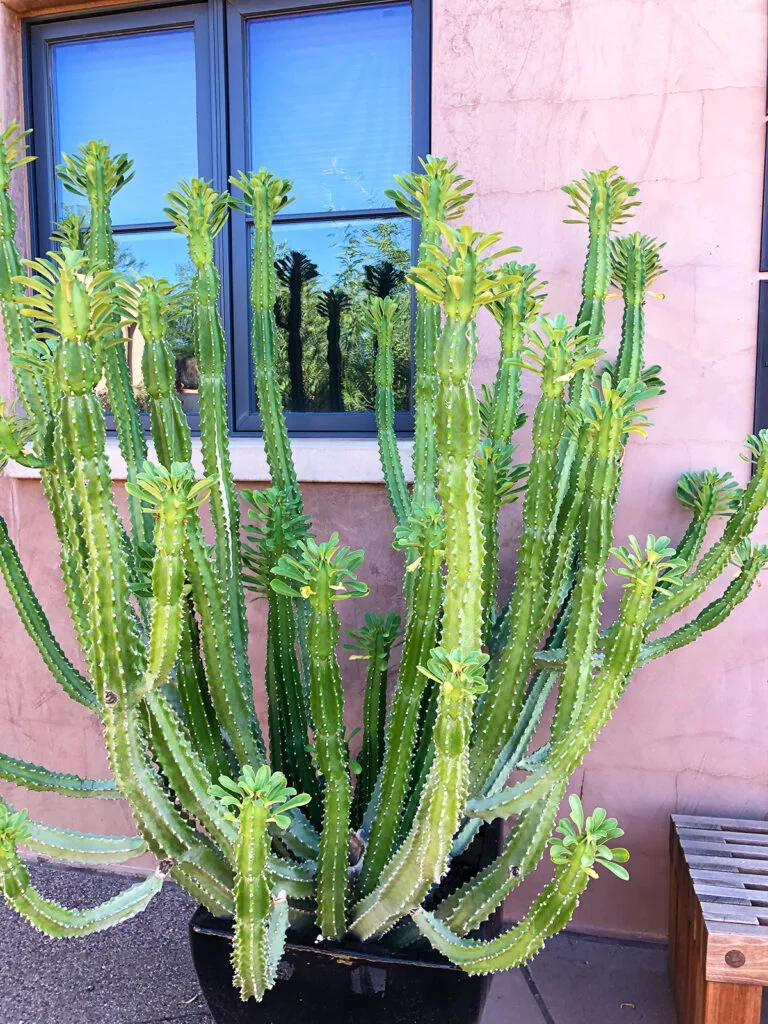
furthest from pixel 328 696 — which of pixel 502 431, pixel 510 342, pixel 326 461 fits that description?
pixel 326 461

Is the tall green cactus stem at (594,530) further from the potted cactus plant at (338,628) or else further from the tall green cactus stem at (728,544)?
the tall green cactus stem at (728,544)

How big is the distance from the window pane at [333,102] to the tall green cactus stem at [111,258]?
0.83m

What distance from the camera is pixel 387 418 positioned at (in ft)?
7.11

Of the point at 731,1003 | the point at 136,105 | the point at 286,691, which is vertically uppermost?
the point at 136,105

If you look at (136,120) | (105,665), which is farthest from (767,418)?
(136,120)

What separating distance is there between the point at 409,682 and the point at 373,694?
1.29 feet

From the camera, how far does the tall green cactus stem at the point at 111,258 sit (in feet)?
6.14

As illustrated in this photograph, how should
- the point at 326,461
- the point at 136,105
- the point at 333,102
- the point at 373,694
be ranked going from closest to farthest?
the point at 373,694 → the point at 326,461 → the point at 333,102 → the point at 136,105

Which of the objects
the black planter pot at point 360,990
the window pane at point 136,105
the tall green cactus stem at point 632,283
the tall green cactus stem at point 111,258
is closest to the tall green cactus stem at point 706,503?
the tall green cactus stem at point 632,283

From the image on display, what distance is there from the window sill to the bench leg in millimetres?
1651

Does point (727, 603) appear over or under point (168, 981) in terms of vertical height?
over

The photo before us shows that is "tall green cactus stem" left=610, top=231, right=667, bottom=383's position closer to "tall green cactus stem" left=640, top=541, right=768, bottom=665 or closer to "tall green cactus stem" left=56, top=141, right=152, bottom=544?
"tall green cactus stem" left=640, top=541, right=768, bottom=665

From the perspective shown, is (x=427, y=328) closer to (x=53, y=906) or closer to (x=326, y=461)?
(x=326, y=461)

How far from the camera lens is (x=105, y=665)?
134cm
